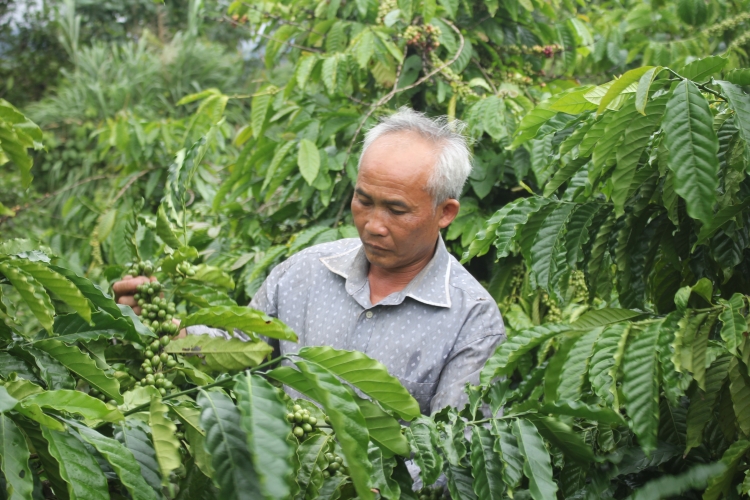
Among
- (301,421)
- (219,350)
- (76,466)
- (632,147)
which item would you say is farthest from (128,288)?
(632,147)

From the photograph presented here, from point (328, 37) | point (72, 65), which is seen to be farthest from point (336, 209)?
point (72, 65)

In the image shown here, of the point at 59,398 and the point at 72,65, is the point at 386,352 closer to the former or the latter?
the point at 59,398

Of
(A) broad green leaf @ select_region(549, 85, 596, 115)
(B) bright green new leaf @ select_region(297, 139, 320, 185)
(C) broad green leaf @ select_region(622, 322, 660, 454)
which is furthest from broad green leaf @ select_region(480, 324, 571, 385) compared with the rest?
Result: (B) bright green new leaf @ select_region(297, 139, 320, 185)

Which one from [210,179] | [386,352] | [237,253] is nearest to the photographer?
[386,352]

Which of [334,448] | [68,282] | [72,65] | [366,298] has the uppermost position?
[68,282]

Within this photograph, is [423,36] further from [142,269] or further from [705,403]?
[705,403]

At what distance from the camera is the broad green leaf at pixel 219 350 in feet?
4.56

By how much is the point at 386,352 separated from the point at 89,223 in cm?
231

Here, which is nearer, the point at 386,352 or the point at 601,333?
the point at 601,333

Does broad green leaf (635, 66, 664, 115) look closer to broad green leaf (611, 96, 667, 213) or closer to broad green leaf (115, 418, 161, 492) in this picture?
broad green leaf (611, 96, 667, 213)

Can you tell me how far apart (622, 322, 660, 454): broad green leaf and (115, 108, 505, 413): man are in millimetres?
711

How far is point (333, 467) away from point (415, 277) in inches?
35.9

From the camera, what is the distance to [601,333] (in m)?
1.20

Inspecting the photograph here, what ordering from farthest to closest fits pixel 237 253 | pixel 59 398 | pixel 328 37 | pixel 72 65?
1. pixel 72 65
2. pixel 328 37
3. pixel 237 253
4. pixel 59 398
